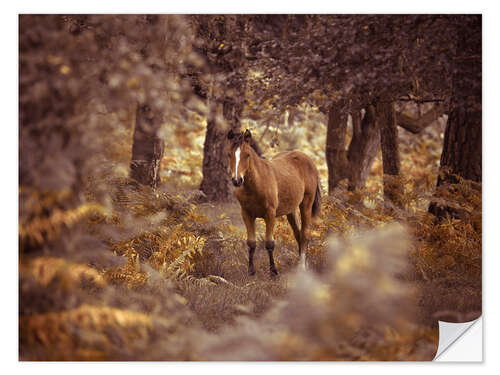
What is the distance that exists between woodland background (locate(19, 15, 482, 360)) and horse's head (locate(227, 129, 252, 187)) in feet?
0.82

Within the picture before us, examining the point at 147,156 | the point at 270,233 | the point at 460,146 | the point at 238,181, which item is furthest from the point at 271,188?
the point at 147,156

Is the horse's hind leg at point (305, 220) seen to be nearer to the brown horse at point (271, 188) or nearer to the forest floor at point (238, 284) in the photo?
the brown horse at point (271, 188)

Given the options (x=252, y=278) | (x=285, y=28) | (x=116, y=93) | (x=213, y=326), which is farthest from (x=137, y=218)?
(x=285, y=28)

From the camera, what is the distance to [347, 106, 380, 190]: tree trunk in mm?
8422

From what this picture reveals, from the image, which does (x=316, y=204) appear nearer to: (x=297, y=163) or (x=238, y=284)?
(x=297, y=163)

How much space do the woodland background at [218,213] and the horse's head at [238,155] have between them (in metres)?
0.25

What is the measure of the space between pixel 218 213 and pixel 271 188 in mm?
2881

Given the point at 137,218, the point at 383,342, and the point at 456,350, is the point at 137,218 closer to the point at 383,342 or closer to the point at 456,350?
the point at 383,342

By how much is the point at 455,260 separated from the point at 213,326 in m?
2.68

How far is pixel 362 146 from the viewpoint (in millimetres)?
8555

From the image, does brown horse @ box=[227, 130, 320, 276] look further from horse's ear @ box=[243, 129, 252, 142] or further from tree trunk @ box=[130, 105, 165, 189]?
tree trunk @ box=[130, 105, 165, 189]

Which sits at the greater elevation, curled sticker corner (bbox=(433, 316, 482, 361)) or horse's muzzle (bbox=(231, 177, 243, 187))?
horse's muzzle (bbox=(231, 177, 243, 187))

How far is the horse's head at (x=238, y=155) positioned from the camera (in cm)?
443

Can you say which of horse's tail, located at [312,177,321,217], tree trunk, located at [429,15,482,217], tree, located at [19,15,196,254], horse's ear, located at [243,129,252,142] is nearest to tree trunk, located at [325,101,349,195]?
horse's tail, located at [312,177,321,217]
